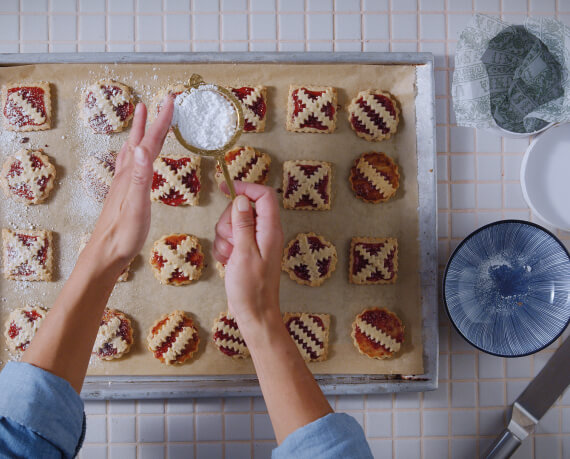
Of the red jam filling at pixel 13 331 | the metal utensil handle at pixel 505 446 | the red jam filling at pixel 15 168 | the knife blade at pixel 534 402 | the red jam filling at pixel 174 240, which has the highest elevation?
the red jam filling at pixel 15 168

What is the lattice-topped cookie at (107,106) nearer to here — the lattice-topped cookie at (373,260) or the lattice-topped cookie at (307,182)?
the lattice-topped cookie at (307,182)

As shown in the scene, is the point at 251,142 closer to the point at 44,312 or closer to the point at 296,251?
the point at 296,251

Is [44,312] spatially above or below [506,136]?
below

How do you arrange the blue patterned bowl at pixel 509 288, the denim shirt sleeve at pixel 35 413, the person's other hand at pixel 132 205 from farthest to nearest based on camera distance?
the blue patterned bowl at pixel 509 288 < the person's other hand at pixel 132 205 < the denim shirt sleeve at pixel 35 413

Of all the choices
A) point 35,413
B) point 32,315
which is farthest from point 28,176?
point 35,413

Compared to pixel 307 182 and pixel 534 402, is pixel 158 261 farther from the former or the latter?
pixel 534 402

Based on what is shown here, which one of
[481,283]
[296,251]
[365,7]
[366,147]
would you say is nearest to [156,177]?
[296,251]

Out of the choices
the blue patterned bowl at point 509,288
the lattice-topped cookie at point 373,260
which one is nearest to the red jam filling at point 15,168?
the lattice-topped cookie at point 373,260
